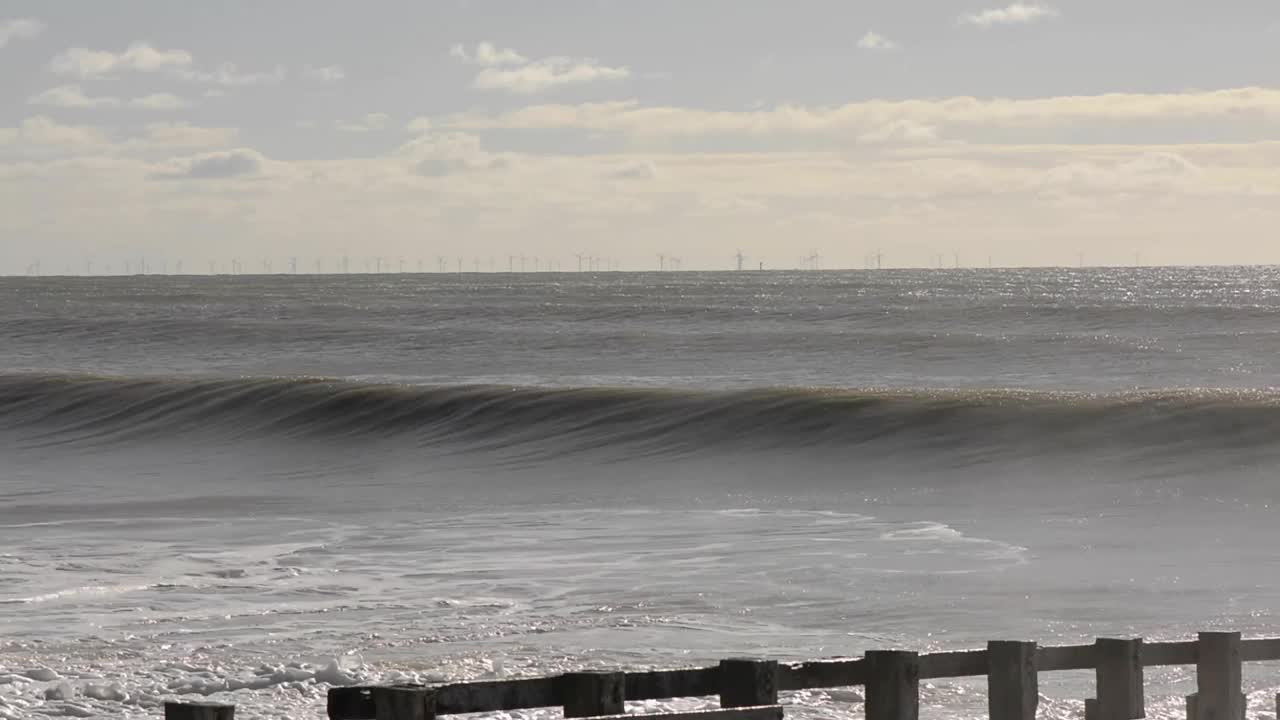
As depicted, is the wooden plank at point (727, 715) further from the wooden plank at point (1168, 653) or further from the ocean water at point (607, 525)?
the ocean water at point (607, 525)

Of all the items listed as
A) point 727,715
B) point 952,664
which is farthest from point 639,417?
point 727,715

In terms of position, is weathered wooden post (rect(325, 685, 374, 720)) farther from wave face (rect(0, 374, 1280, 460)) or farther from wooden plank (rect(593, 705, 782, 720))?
wave face (rect(0, 374, 1280, 460))

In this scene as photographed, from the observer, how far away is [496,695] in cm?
678

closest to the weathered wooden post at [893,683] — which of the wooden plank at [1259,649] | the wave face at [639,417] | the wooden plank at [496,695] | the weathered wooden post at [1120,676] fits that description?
the weathered wooden post at [1120,676]

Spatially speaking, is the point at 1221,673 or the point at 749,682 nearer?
the point at 749,682

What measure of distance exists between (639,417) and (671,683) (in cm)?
2758

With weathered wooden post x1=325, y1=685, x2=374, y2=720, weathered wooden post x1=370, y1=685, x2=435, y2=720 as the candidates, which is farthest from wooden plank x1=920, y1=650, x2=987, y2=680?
weathered wooden post x1=325, y1=685, x2=374, y2=720

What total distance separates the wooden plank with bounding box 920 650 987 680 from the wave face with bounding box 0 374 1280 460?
20.4 meters

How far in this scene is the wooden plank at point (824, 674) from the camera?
7.29 meters

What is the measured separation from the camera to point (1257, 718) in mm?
9547

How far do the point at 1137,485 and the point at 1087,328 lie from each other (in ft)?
179

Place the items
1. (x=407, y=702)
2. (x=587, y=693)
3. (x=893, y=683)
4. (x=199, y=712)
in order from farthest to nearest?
(x=893, y=683) < (x=587, y=693) < (x=407, y=702) < (x=199, y=712)

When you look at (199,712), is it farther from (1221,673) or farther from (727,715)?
(1221,673)

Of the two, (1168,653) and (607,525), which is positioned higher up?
(1168,653)
